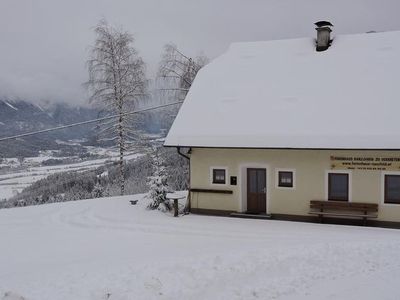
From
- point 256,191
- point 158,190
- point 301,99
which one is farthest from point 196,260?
point 301,99

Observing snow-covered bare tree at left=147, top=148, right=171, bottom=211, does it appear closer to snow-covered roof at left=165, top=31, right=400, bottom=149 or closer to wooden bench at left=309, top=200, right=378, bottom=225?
snow-covered roof at left=165, top=31, right=400, bottom=149

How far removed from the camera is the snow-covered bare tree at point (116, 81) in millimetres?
25828

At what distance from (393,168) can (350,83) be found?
383 cm

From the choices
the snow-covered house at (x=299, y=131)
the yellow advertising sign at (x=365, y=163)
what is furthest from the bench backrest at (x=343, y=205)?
the yellow advertising sign at (x=365, y=163)

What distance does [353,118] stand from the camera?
15.0 metres

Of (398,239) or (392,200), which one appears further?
(392,200)

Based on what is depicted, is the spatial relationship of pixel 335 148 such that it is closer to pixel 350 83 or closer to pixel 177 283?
pixel 350 83

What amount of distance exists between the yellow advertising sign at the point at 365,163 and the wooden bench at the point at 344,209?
1177 millimetres

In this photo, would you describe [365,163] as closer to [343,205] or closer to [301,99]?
[343,205]

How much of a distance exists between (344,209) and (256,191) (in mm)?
3282

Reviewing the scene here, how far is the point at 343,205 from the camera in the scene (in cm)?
1477

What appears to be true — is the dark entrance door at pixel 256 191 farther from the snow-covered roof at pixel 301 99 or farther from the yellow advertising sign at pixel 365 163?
the yellow advertising sign at pixel 365 163

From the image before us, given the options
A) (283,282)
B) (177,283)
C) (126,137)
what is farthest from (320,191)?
(126,137)

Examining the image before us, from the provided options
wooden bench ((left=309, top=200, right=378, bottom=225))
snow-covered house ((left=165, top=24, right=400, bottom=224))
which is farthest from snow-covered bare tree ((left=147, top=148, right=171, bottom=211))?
wooden bench ((left=309, top=200, right=378, bottom=225))
